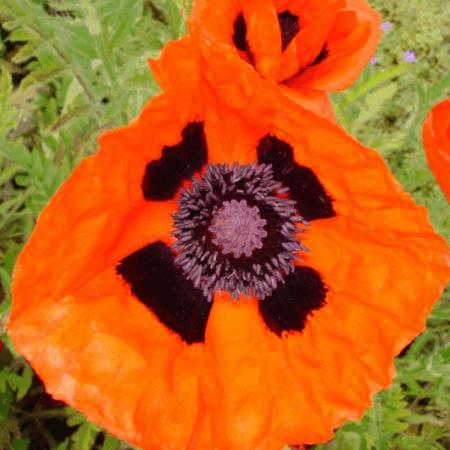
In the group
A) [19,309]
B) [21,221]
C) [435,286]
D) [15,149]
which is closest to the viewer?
[19,309]

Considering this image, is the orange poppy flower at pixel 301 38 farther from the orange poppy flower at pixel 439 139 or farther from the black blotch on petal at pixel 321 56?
the orange poppy flower at pixel 439 139

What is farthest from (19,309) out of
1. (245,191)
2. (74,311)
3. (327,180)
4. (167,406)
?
(327,180)

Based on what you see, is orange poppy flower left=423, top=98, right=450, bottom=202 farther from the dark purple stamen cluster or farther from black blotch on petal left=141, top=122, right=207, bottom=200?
black blotch on petal left=141, top=122, right=207, bottom=200

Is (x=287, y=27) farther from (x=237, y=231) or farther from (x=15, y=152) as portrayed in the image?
(x=15, y=152)

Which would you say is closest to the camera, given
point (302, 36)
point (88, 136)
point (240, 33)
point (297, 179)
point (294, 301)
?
point (302, 36)

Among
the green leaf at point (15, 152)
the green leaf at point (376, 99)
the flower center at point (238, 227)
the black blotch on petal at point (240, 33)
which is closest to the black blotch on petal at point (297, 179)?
the flower center at point (238, 227)

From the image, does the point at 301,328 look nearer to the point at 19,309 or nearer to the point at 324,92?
the point at 324,92

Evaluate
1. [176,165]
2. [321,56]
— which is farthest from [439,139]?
[176,165]
